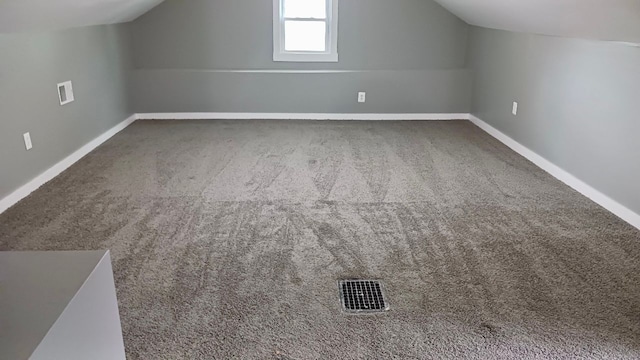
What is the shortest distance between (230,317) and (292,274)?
44cm

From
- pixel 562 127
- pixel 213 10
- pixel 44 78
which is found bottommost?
pixel 562 127

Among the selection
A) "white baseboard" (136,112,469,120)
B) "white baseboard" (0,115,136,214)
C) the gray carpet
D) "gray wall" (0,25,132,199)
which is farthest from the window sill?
"white baseboard" (0,115,136,214)

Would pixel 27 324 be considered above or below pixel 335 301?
above

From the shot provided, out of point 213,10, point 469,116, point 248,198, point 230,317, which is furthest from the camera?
point 469,116

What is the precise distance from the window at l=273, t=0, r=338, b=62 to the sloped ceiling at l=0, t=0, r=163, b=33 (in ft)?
4.74

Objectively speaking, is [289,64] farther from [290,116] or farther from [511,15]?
[511,15]

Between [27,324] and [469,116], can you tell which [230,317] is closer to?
[27,324]

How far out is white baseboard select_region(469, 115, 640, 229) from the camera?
3.08 metres

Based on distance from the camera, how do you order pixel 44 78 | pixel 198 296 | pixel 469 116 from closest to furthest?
pixel 198 296, pixel 44 78, pixel 469 116

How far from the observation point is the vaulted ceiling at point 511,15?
2.77m

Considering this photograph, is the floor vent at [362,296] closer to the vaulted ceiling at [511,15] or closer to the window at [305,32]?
the vaulted ceiling at [511,15]

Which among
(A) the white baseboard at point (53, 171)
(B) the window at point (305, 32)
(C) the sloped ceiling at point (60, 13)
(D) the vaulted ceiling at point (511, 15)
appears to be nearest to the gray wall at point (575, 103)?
(D) the vaulted ceiling at point (511, 15)

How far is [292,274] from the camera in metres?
2.45

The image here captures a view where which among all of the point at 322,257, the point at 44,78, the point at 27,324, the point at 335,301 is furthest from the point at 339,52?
the point at 27,324
